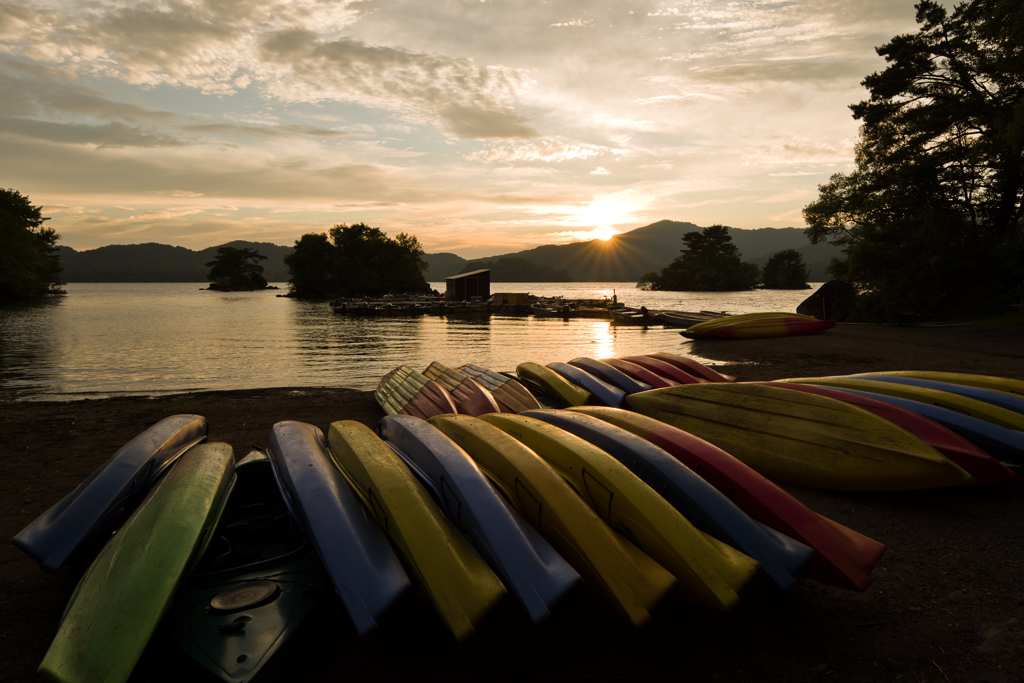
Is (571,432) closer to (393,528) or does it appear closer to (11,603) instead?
(393,528)

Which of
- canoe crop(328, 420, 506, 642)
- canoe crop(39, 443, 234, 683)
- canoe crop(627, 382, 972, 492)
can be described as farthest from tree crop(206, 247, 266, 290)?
canoe crop(328, 420, 506, 642)

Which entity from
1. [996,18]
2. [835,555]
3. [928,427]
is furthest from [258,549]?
[996,18]

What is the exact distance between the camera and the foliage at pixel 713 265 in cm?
12962

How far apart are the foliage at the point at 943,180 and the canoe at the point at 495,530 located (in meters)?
24.6

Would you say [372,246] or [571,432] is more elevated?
[372,246]

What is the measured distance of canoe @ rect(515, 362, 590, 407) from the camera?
8.63 meters

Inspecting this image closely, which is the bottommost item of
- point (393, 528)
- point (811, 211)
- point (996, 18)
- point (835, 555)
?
point (835, 555)

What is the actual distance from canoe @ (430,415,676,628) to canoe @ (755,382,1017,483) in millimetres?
3532

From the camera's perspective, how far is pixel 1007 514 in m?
4.40

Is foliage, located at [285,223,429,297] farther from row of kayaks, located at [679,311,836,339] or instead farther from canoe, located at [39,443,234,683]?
canoe, located at [39,443,234,683]

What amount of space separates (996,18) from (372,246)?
89452mm

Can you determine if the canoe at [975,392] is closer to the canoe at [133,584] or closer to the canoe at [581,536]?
the canoe at [581,536]

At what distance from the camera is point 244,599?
9.78ft

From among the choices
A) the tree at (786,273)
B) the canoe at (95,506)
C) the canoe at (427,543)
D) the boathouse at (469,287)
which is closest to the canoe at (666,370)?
the canoe at (427,543)
